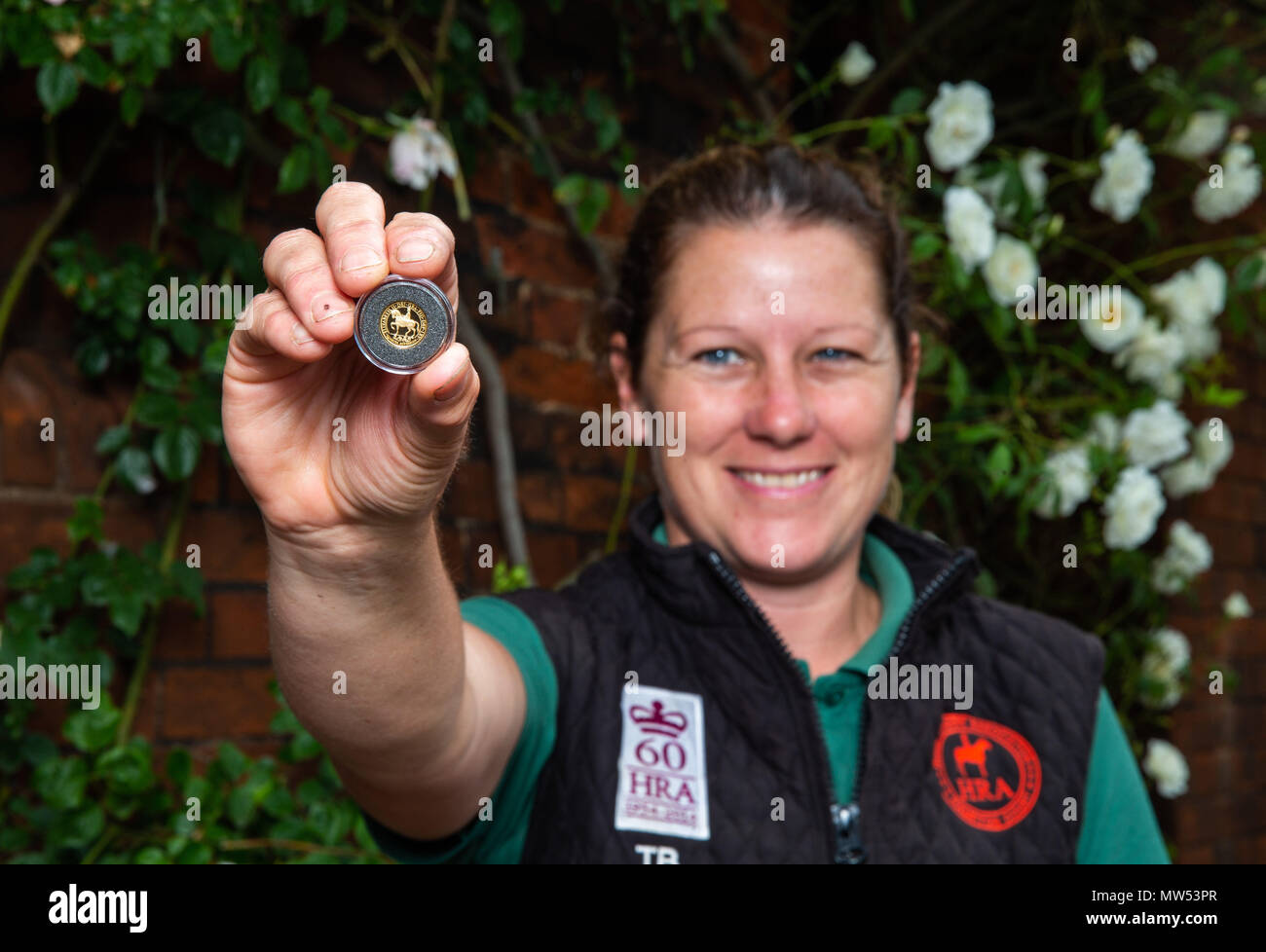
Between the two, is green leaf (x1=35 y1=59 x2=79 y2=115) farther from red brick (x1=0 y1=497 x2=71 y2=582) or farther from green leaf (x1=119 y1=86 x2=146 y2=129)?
red brick (x1=0 y1=497 x2=71 y2=582)

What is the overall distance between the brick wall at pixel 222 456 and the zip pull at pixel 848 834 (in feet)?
2.82

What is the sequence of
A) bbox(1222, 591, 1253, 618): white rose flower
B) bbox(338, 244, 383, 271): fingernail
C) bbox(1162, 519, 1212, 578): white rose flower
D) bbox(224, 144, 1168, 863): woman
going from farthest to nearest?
bbox(1222, 591, 1253, 618): white rose flower → bbox(1162, 519, 1212, 578): white rose flower → bbox(224, 144, 1168, 863): woman → bbox(338, 244, 383, 271): fingernail

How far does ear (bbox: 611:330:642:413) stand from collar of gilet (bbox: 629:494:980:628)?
134 millimetres

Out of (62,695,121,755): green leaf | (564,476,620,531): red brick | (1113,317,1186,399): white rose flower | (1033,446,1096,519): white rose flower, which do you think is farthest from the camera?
(1113,317,1186,399): white rose flower

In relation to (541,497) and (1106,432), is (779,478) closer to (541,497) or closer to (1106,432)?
(541,497)

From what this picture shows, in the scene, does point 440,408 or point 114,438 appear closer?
point 440,408

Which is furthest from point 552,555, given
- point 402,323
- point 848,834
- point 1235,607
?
point 1235,607

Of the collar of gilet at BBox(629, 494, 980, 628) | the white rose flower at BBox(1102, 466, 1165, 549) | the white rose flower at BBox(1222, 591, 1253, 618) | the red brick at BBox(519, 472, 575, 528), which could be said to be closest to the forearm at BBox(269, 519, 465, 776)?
the collar of gilet at BBox(629, 494, 980, 628)

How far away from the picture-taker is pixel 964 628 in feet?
4.67

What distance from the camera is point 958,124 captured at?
6.97ft

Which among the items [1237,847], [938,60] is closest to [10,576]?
[938,60]

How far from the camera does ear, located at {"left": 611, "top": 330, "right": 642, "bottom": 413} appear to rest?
150cm

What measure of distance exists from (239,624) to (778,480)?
0.82m

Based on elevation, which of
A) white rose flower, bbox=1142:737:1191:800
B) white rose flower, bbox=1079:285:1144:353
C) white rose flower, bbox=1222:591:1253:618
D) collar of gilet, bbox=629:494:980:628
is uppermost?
white rose flower, bbox=1079:285:1144:353
